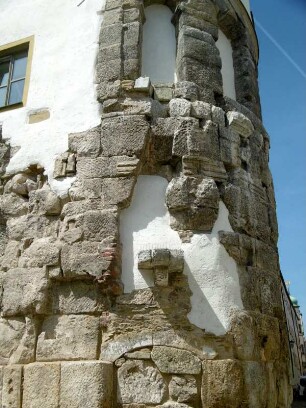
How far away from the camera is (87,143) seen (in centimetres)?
538

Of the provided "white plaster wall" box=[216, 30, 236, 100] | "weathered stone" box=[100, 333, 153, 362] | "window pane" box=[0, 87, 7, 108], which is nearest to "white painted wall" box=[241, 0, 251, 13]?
"white plaster wall" box=[216, 30, 236, 100]

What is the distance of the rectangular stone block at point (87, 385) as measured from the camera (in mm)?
Answer: 4316

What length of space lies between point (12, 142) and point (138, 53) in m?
1.83

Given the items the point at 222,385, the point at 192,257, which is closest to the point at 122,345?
the point at 222,385

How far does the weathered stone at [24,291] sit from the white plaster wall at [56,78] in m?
0.95

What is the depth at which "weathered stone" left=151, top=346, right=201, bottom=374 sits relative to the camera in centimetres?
446

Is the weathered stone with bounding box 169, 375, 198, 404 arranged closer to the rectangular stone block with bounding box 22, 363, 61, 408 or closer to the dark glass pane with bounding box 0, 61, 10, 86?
the rectangular stone block with bounding box 22, 363, 61, 408

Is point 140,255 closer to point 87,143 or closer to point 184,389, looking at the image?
point 184,389

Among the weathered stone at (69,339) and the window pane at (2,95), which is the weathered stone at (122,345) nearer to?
the weathered stone at (69,339)

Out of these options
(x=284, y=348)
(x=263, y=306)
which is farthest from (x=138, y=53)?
(x=284, y=348)

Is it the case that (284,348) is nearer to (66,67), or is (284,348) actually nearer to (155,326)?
(155,326)

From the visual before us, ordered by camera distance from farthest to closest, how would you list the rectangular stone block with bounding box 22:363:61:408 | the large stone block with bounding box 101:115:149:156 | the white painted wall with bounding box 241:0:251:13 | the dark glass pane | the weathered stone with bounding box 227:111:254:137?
the white painted wall with bounding box 241:0:251:13
the dark glass pane
the weathered stone with bounding box 227:111:254:137
the large stone block with bounding box 101:115:149:156
the rectangular stone block with bounding box 22:363:61:408

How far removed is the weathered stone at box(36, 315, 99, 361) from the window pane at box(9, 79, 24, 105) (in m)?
2.99

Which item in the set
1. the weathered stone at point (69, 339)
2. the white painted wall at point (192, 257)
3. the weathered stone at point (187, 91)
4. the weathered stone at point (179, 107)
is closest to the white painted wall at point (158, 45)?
the weathered stone at point (187, 91)
